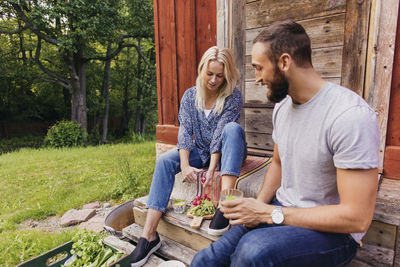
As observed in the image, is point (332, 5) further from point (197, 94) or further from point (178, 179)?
point (178, 179)

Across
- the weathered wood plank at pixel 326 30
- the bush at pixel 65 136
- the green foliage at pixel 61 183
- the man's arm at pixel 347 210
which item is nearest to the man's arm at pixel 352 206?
the man's arm at pixel 347 210

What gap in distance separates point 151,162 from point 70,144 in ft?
24.0

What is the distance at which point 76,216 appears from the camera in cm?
327

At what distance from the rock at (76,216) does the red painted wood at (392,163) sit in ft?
10.8

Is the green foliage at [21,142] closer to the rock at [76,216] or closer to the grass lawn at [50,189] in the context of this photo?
the grass lawn at [50,189]

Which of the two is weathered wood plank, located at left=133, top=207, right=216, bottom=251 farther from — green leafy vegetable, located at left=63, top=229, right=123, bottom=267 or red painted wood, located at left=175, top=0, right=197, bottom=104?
red painted wood, located at left=175, top=0, right=197, bottom=104

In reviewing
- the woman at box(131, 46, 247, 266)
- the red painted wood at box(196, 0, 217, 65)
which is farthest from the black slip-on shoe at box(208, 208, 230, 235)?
the red painted wood at box(196, 0, 217, 65)

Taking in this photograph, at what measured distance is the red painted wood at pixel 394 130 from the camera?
2225 mm

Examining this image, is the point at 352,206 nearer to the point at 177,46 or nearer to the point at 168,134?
the point at 168,134

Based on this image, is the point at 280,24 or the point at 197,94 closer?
the point at 280,24

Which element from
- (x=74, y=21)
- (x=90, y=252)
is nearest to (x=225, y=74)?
(x=90, y=252)

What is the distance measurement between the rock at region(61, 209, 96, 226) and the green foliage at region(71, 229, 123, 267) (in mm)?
975

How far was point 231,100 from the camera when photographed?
253cm

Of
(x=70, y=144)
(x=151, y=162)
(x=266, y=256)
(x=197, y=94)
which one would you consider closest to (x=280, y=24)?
(x=266, y=256)
